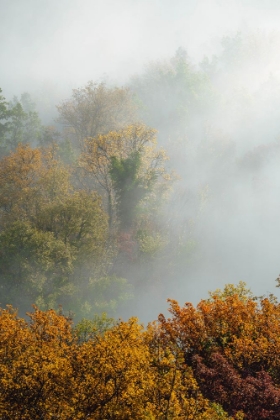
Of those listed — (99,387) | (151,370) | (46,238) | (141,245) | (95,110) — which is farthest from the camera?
(95,110)

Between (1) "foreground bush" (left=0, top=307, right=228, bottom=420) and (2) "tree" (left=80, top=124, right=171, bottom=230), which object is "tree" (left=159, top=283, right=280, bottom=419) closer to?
(1) "foreground bush" (left=0, top=307, right=228, bottom=420)

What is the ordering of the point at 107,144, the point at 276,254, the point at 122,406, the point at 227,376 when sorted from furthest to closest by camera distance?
the point at 276,254, the point at 107,144, the point at 227,376, the point at 122,406

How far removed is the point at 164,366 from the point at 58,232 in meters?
27.1

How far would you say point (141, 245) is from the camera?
54188 millimetres

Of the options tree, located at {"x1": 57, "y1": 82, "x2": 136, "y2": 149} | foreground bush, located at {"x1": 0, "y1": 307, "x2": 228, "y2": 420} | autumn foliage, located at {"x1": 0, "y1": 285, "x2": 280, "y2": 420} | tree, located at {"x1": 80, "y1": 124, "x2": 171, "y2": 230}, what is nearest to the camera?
foreground bush, located at {"x1": 0, "y1": 307, "x2": 228, "y2": 420}

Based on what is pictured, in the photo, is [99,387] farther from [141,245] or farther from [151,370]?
[141,245]

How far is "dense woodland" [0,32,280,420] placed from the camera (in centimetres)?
1561

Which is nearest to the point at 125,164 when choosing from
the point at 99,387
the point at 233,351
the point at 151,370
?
the point at 233,351

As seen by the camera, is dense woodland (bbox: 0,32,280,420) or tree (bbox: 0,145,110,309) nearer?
dense woodland (bbox: 0,32,280,420)

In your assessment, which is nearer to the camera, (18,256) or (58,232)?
(18,256)

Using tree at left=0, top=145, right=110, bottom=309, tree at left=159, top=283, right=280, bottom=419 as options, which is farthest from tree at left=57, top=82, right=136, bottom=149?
tree at left=159, top=283, right=280, bottom=419

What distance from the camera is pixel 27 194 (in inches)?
1756

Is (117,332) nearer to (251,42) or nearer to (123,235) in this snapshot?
(123,235)

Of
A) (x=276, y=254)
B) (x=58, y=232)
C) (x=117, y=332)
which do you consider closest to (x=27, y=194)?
(x=58, y=232)
